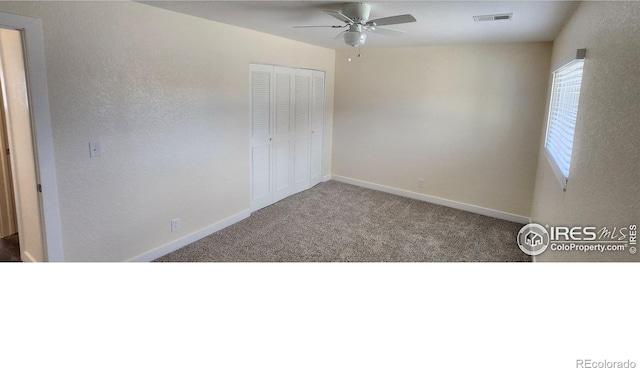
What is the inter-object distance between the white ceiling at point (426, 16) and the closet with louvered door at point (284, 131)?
2.38ft

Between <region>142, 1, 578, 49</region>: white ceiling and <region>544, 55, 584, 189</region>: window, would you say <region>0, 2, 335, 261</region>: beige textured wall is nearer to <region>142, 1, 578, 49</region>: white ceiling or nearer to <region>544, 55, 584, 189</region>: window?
<region>142, 1, 578, 49</region>: white ceiling

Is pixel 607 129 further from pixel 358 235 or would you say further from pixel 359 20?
pixel 358 235

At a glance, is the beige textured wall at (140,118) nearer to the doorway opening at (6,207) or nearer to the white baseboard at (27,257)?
the white baseboard at (27,257)

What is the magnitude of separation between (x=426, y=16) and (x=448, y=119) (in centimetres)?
212

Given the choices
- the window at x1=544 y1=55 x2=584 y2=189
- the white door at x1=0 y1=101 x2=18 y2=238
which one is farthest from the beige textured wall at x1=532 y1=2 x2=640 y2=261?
the white door at x1=0 y1=101 x2=18 y2=238

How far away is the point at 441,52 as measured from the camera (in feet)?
15.6

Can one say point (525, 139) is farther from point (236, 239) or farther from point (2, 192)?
point (2, 192)

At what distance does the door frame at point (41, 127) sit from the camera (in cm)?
228

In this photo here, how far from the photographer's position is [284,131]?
16.4 feet

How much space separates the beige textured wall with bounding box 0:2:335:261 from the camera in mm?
2545

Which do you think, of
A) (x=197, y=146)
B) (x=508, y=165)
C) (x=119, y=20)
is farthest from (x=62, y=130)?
(x=508, y=165)

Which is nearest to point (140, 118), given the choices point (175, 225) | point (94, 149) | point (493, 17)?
point (94, 149)

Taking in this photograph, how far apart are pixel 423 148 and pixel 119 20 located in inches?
155

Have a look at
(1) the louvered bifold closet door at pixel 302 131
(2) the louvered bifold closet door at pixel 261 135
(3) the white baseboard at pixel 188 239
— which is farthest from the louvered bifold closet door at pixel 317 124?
(3) the white baseboard at pixel 188 239
